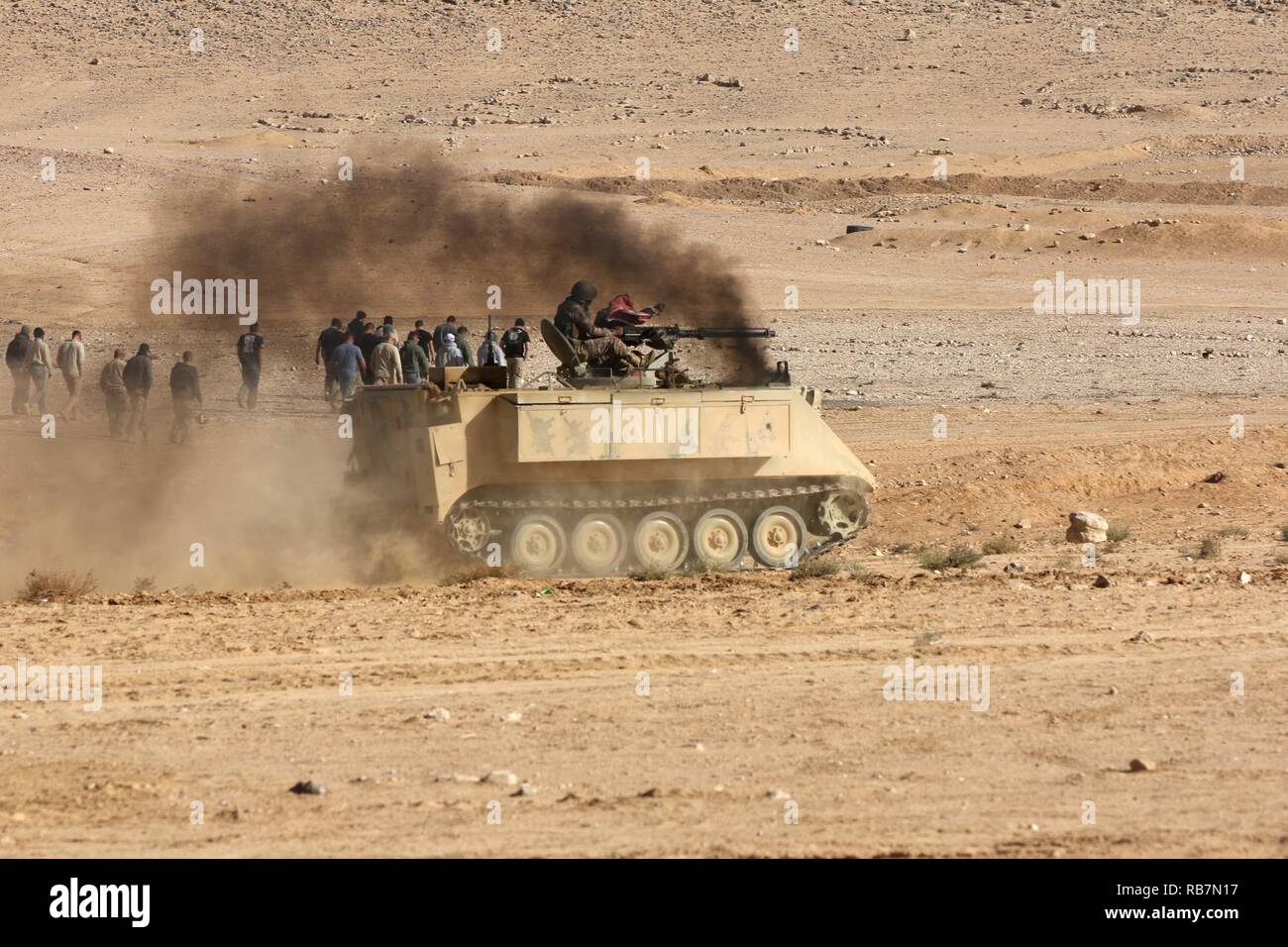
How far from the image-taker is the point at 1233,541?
1944cm

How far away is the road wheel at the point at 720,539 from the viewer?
18.0 m

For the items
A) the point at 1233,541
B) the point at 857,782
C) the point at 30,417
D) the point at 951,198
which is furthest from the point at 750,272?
the point at 857,782

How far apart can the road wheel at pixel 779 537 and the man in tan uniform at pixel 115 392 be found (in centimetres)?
1083

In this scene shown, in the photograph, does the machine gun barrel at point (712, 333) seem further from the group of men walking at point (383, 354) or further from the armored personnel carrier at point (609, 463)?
the group of men walking at point (383, 354)

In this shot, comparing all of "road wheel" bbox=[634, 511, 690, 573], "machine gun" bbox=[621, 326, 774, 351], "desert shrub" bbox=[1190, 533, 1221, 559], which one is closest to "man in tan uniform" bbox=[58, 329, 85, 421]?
"machine gun" bbox=[621, 326, 774, 351]

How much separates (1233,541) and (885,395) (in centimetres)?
1144

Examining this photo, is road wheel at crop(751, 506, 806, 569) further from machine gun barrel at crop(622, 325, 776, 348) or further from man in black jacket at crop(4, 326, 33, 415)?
man in black jacket at crop(4, 326, 33, 415)

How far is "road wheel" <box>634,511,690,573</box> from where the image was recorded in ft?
58.7

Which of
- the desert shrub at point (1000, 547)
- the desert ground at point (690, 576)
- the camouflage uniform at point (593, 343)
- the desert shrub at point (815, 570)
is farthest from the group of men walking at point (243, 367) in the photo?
the desert shrub at point (1000, 547)

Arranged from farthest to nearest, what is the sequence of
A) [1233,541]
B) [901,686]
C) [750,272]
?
[750,272], [1233,541], [901,686]

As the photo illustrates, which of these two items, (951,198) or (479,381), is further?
(951,198)

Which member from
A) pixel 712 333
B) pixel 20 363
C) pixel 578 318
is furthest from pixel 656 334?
pixel 20 363

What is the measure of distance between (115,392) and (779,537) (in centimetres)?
1093
